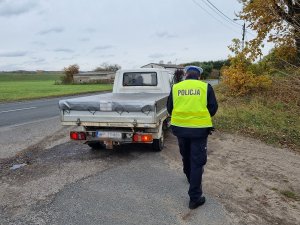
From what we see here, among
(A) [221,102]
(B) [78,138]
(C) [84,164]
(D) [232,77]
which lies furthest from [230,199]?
(D) [232,77]

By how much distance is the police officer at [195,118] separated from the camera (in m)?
4.38

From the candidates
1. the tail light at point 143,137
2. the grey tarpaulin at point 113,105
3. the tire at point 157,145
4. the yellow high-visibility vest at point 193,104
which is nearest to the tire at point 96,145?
the grey tarpaulin at point 113,105

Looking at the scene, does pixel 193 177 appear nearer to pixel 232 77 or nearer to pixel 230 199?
pixel 230 199

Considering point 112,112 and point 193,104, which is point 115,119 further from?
point 193,104

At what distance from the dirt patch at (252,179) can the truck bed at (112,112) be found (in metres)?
1.04

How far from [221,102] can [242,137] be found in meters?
6.41

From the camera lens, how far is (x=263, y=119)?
36.3 ft

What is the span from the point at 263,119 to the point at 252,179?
592 centimetres

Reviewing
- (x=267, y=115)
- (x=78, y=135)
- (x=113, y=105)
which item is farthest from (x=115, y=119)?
(x=267, y=115)

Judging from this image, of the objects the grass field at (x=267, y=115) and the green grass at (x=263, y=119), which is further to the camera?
the grass field at (x=267, y=115)

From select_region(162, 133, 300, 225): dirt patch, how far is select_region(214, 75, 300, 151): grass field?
977 mm

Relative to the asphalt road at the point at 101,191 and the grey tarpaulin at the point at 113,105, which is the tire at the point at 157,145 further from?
the grey tarpaulin at the point at 113,105

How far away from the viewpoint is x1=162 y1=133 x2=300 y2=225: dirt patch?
14.1 feet

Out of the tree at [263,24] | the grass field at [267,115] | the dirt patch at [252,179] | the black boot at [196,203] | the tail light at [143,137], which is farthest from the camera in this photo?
the tree at [263,24]
